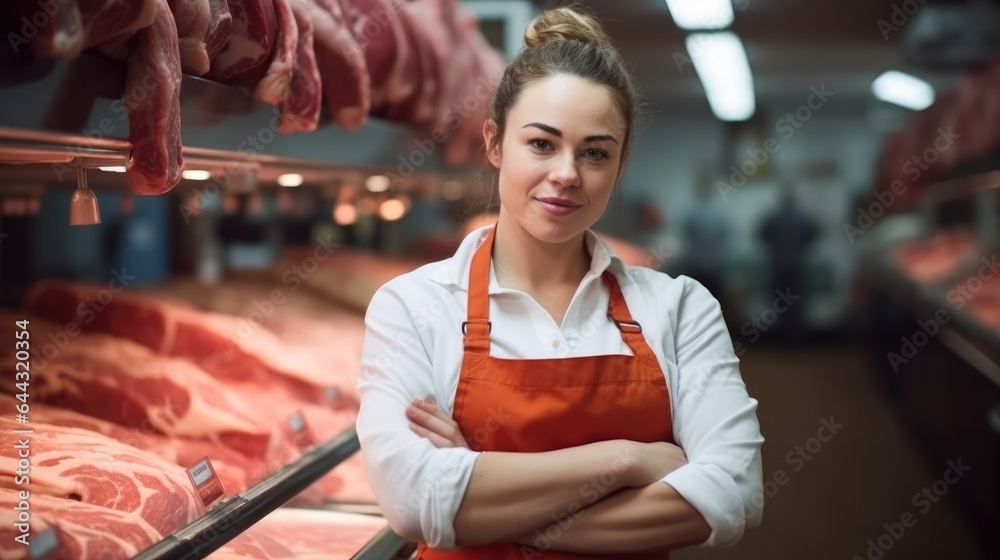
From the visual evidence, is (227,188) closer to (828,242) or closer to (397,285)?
(397,285)

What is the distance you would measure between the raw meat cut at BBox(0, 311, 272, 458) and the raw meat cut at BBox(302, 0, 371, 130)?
2.96ft

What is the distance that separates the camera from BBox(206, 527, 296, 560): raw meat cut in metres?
1.79

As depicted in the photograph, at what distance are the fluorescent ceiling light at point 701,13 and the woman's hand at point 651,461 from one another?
447 cm

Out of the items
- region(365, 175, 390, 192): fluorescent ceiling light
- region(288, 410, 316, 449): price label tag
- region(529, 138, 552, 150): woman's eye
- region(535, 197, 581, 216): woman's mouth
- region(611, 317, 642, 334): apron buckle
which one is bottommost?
region(288, 410, 316, 449): price label tag

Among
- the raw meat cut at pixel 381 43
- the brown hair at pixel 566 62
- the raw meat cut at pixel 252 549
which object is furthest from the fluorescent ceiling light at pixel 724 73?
the raw meat cut at pixel 252 549

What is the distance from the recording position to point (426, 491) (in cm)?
142

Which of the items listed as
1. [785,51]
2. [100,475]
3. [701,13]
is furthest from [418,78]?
[785,51]

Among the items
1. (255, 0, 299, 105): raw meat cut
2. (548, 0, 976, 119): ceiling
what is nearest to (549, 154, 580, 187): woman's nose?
(255, 0, 299, 105): raw meat cut

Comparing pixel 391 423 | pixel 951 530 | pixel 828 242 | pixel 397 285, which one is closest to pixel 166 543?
pixel 391 423

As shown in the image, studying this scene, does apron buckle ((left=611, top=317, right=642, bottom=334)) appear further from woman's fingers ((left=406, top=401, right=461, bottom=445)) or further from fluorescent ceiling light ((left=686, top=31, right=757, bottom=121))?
fluorescent ceiling light ((left=686, top=31, right=757, bottom=121))

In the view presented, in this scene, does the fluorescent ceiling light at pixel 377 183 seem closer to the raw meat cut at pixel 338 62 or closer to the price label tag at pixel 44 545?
the raw meat cut at pixel 338 62

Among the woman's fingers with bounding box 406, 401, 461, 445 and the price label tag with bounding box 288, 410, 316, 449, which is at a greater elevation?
the woman's fingers with bounding box 406, 401, 461, 445

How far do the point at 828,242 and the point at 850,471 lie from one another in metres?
4.42

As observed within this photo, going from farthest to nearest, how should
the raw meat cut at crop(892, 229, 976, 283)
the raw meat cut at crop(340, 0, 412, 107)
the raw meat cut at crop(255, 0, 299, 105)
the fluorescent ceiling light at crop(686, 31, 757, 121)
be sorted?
the fluorescent ceiling light at crop(686, 31, 757, 121), the raw meat cut at crop(892, 229, 976, 283), the raw meat cut at crop(340, 0, 412, 107), the raw meat cut at crop(255, 0, 299, 105)
